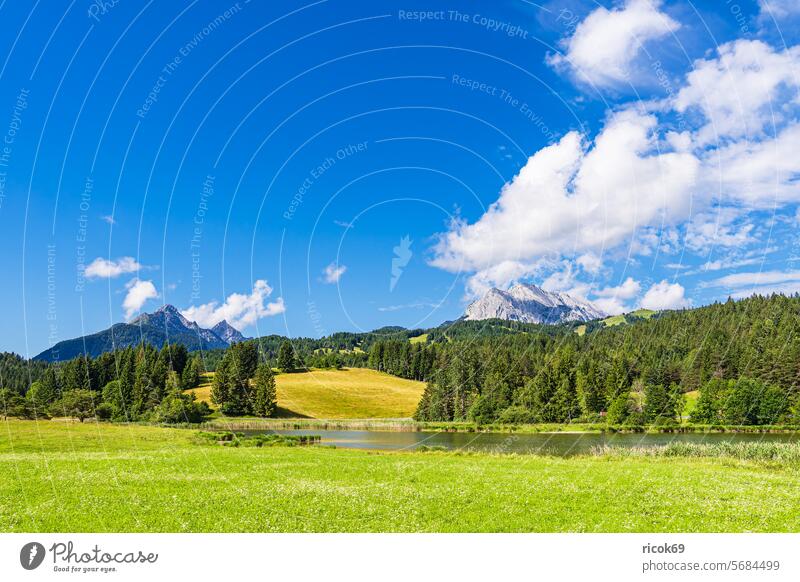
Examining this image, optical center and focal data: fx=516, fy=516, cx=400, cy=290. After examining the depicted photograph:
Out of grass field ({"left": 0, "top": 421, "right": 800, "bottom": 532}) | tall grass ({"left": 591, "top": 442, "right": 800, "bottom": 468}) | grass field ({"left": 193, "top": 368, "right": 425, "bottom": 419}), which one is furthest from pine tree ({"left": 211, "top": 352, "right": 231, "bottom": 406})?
tall grass ({"left": 591, "top": 442, "right": 800, "bottom": 468})

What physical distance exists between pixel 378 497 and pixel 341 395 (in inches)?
4602

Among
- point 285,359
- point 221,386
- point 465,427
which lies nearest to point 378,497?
point 465,427

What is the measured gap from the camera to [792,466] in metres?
32.2

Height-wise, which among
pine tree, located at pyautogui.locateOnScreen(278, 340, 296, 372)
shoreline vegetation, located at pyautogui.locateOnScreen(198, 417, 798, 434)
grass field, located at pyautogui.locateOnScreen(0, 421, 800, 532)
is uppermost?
pine tree, located at pyautogui.locateOnScreen(278, 340, 296, 372)

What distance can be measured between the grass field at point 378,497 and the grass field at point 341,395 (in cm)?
9000

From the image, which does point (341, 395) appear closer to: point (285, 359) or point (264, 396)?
point (285, 359)

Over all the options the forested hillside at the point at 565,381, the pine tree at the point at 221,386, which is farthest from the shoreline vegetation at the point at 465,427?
the pine tree at the point at 221,386

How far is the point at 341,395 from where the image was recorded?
135 metres

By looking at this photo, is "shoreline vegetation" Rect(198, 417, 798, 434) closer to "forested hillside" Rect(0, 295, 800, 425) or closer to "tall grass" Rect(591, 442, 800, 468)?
"forested hillside" Rect(0, 295, 800, 425)

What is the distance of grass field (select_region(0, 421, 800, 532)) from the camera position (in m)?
16.1

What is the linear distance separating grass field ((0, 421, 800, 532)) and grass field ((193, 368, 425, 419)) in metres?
90.0

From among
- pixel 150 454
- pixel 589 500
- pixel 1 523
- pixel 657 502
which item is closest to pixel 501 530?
pixel 589 500

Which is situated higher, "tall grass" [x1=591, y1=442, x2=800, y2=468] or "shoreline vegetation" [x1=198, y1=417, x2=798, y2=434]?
"tall grass" [x1=591, y1=442, x2=800, y2=468]
